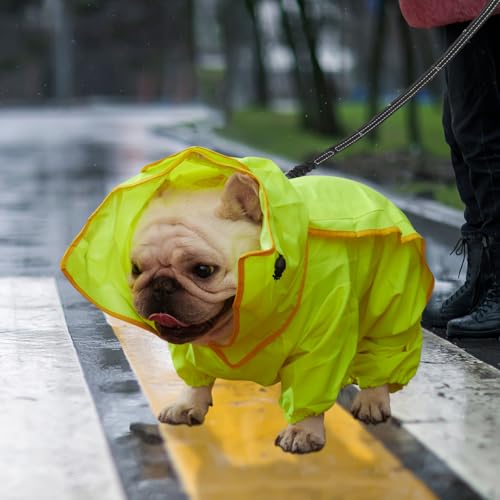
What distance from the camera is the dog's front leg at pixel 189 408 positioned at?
13.1 feet

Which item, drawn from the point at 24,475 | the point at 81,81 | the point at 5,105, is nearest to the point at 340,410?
the point at 24,475

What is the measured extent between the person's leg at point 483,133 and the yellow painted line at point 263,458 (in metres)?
1.17

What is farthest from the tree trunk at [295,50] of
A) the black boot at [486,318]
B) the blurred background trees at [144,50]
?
the black boot at [486,318]

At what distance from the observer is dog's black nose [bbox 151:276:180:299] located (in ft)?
11.1

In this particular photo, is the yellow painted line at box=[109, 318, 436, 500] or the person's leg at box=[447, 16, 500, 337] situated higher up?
the person's leg at box=[447, 16, 500, 337]

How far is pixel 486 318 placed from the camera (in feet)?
17.3

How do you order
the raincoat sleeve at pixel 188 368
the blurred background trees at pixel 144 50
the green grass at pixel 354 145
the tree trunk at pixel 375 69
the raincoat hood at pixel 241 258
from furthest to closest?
the blurred background trees at pixel 144 50 → the tree trunk at pixel 375 69 → the green grass at pixel 354 145 → the raincoat sleeve at pixel 188 368 → the raincoat hood at pixel 241 258

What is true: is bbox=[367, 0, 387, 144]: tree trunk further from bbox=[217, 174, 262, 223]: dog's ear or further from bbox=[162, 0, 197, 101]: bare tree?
bbox=[162, 0, 197, 101]: bare tree

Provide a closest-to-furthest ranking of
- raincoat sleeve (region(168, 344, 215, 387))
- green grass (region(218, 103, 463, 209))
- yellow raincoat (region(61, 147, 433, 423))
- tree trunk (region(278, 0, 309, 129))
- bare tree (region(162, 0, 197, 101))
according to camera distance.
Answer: yellow raincoat (region(61, 147, 433, 423)) → raincoat sleeve (region(168, 344, 215, 387)) → green grass (region(218, 103, 463, 209)) → tree trunk (region(278, 0, 309, 129)) → bare tree (region(162, 0, 197, 101))

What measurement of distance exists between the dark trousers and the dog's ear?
208 centimetres

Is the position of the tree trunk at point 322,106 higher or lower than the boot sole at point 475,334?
lower

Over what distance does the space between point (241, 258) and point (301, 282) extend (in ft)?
1.12

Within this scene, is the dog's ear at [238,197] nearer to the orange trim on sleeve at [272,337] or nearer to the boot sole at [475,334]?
the orange trim on sleeve at [272,337]

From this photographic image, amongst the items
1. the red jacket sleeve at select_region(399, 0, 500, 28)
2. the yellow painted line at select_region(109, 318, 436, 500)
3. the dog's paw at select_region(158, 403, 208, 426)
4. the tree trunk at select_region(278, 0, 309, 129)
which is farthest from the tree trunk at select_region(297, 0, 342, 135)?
the dog's paw at select_region(158, 403, 208, 426)
